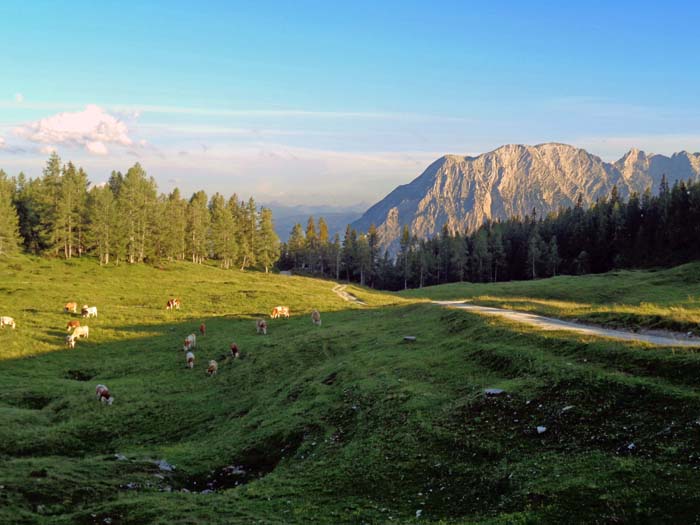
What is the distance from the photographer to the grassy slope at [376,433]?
41.0 ft

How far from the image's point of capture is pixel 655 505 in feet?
33.7

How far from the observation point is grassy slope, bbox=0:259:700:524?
492 inches

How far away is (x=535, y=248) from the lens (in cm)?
13262

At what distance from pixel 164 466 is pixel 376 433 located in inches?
342

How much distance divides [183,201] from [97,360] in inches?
3861

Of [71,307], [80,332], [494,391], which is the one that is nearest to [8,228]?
[71,307]

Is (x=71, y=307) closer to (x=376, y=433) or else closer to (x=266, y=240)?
(x=376, y=433)

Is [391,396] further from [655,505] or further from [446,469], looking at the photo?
[655,505]

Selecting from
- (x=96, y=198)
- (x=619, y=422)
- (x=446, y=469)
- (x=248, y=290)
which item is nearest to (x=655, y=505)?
(x=619, y=422)

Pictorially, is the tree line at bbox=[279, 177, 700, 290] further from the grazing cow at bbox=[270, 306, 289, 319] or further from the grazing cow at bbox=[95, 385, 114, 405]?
the grazing cow at bbox=[95, 385, 114, 405]

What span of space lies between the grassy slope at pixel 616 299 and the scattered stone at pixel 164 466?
81.6 feet

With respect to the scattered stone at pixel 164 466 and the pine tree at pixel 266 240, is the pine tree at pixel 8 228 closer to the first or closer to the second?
the pine tree at pixel 266 240

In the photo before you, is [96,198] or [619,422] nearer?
[619,422]

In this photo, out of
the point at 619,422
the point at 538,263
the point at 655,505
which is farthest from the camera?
the point at 538,263
